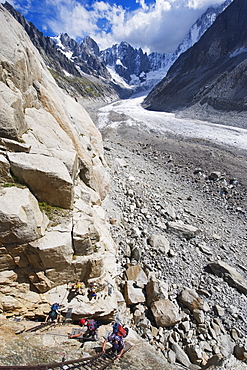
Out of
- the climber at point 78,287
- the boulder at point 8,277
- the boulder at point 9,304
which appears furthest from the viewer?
the climber at point 78,287

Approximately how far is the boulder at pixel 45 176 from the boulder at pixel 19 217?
1.68ft

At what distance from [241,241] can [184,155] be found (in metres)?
17.6

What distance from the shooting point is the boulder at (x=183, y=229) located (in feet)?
48.2

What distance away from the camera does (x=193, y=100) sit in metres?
74.9

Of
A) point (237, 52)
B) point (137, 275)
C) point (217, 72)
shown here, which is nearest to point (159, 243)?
point (137, 275)

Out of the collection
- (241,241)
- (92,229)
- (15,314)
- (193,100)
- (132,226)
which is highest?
(193,100)

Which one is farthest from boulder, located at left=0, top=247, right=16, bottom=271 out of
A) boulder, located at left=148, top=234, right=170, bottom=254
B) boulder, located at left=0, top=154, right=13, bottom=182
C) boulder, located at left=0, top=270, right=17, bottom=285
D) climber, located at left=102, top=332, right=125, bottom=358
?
boulder, located at left=148, top=234, right=170, bottom=254

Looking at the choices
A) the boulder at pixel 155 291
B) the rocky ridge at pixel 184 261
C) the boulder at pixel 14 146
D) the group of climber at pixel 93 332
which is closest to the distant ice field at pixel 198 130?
the rocky ridge at pixel 184 261

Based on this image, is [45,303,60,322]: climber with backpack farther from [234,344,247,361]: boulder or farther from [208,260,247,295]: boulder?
[208,260,247,295]: boulder

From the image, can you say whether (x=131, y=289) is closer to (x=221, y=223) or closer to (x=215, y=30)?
(x=221, y=223)

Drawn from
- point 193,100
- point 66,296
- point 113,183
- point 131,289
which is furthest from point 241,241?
Result: point 193,100

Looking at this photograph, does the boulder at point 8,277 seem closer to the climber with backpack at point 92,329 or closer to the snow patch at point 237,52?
the climber with backpack at point 92,329

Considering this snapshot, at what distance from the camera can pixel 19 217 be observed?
680 cm

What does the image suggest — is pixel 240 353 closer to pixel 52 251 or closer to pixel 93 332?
pixel 93 332
